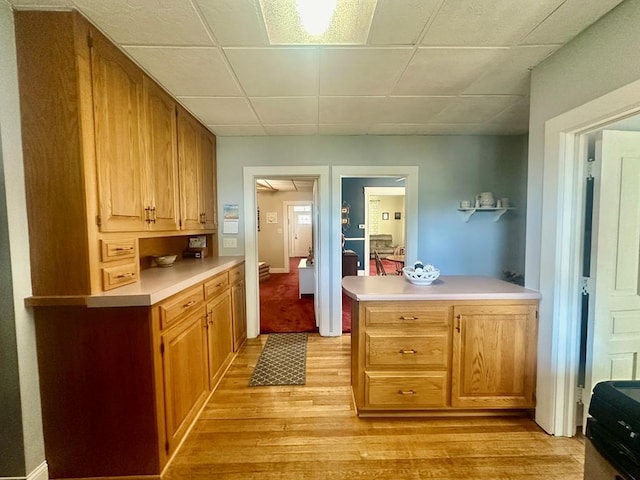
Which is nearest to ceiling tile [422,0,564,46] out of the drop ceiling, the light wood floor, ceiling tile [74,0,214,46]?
the drop ceiling

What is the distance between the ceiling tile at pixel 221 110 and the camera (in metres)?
2.28

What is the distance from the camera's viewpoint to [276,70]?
183cm

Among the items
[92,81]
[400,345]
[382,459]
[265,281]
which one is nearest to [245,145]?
[92,81]

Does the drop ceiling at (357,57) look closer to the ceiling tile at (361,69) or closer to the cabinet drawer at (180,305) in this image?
the ceiling tile at (361,69)

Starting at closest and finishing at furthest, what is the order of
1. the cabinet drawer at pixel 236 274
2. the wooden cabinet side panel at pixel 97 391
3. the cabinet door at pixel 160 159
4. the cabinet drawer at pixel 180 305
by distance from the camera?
the wooden cabinet side panel at pixel 97 391 < the cabinet drawer at pixel 180 305 < the cabinet door at pixel 160 159 < the cabinet drawer at pixel 236 274

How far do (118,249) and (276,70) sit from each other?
4.78 feet

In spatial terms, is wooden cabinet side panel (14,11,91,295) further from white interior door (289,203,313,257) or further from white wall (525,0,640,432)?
white interior door (289,203,313,257)

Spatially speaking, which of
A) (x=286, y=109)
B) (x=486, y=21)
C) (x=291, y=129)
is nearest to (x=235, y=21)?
(x=286, y=109)

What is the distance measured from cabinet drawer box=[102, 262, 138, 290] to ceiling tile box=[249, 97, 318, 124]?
153 centimetres

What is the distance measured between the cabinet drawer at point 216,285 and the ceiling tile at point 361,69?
169 cm

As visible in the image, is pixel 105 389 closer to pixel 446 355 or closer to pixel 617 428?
pixel 446 355

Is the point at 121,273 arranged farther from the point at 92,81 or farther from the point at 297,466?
the point at 297,466

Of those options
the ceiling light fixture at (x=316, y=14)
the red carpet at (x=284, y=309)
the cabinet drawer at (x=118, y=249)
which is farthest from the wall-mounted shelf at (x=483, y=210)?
the cabinet drawer at (x=118, y=249)

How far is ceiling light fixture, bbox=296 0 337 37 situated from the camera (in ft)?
4.22
